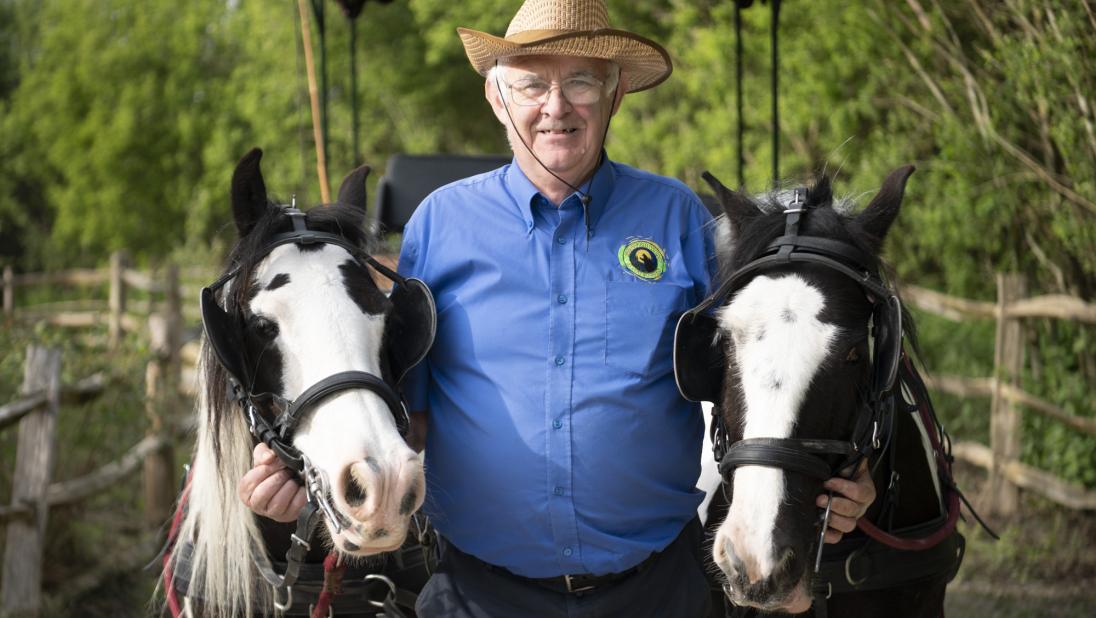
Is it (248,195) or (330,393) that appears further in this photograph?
(248,195)

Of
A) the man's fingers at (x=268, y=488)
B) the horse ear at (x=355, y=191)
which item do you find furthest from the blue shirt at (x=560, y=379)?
the man's fingers at (x=268, y=488)

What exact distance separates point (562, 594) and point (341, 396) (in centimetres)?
69

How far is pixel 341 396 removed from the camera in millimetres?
2070

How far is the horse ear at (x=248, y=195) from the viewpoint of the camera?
92.0 inches

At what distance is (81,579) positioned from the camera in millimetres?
5441

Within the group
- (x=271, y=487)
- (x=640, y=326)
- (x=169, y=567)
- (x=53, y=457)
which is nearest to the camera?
(x=271, y=487)

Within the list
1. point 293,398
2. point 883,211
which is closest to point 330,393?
point 293,398

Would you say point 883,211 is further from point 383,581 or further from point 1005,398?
Result: point 1005,398

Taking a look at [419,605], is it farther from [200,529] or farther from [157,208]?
[157,208]

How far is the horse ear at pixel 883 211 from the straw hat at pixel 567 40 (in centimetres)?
65

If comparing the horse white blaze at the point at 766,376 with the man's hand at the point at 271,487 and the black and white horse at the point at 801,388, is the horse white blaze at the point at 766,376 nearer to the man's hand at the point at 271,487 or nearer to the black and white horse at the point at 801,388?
the black and white horse at the point at 801,388

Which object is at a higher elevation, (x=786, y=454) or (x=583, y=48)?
(x=583, y=48)

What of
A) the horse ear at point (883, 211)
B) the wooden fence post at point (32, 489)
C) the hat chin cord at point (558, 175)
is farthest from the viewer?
the wooden fence post at point (32, 489)

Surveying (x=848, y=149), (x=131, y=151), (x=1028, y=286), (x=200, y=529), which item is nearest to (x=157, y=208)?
(x=131, y=151)
